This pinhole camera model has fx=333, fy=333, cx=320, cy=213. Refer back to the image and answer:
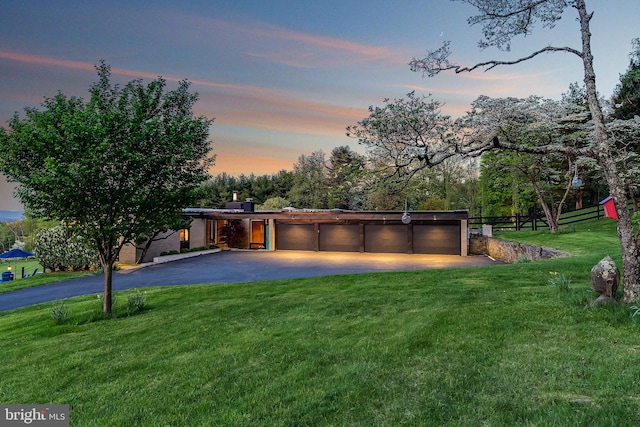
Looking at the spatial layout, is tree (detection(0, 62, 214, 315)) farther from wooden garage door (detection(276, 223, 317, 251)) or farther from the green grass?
wooden garage door (detection(276, 223, 317, 251))

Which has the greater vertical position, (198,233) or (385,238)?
(198,233)

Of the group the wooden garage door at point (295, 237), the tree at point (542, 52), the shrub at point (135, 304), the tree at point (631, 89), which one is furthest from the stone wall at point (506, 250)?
the shrub at point (135, 304)

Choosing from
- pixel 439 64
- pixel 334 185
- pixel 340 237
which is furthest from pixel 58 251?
pixel 334 185

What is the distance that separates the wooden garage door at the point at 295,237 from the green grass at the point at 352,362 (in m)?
17.8

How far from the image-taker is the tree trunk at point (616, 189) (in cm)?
500

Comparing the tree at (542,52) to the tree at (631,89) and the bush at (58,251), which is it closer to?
the tree at (631,89)

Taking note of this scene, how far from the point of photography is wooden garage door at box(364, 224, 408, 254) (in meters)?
23.4

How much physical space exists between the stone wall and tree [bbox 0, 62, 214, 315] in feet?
45.9

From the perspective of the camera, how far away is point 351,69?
2030cm

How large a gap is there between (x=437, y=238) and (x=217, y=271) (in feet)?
47.7

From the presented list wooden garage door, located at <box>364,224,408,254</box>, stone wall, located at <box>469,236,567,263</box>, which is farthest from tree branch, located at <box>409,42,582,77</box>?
wooden garage door, located at <box>364,224,408,254</box>

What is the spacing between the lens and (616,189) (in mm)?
5246

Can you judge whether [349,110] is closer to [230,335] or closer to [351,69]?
[351,69]

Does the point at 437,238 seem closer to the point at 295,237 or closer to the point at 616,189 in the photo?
the point at 295,237
